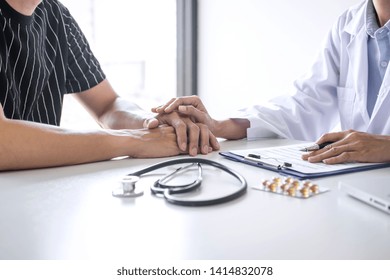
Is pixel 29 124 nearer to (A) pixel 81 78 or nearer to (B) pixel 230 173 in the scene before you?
(B) pixel 230 173

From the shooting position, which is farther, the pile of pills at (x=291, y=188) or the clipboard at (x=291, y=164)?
the clipboard at (x=291, y=164)

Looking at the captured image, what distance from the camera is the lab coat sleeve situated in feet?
4.48

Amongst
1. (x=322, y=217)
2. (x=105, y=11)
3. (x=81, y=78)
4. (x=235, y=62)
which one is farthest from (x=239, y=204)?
(x=105, y=11)

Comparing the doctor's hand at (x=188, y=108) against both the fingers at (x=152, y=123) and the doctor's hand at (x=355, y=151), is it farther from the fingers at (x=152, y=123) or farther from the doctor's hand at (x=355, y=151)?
the doctor's hand at (x=355, y=151)

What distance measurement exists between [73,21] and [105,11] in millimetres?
1105

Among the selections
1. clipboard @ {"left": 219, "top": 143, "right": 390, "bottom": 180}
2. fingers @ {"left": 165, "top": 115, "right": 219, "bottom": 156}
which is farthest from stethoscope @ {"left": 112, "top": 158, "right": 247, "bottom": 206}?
fingers @ {"left": 165, "top": 115, "right": 219, "bottom": 156}

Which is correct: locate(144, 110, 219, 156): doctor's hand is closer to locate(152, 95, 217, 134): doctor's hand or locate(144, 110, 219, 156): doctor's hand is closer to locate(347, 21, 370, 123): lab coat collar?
locate(152, 95, 217, 134): doctor's hand

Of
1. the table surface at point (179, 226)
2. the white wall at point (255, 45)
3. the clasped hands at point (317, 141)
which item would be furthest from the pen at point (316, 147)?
the white wall at point (255, 45)

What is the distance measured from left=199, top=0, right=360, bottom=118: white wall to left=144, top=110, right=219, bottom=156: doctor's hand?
97 cm

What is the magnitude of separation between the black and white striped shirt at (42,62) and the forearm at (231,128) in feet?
1.52

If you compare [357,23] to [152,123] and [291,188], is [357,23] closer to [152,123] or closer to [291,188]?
[152,123]

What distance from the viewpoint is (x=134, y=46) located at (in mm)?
2572

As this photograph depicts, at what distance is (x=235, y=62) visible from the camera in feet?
7.41

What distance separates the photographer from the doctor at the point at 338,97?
121cm
